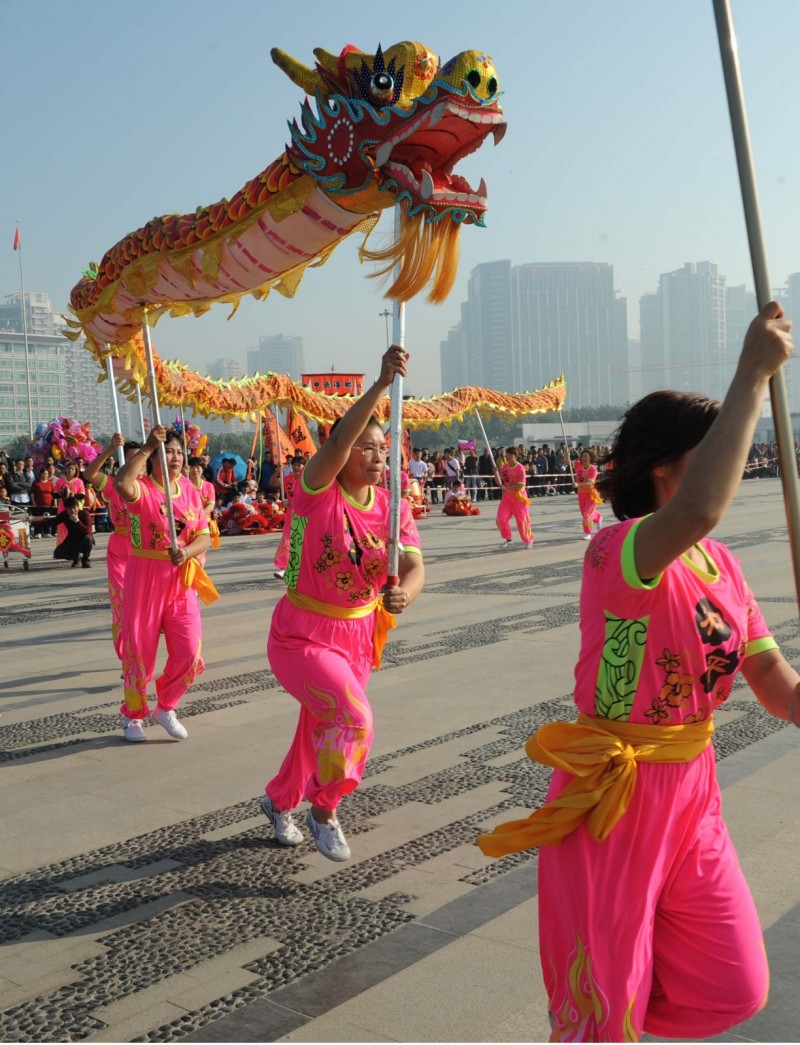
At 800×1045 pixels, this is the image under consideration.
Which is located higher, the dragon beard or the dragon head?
the dragon head

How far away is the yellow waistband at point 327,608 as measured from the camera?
13.7 feet

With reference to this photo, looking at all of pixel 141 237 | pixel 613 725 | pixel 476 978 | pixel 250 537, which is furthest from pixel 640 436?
pixel 250 537

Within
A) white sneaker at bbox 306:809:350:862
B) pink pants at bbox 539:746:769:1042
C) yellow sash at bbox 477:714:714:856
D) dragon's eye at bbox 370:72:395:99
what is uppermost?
dragon's eye at bbox 370:72:395:99

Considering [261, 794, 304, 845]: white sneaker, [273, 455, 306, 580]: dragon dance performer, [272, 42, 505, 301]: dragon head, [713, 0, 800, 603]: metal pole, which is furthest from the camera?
[273, 455, 306, 580]: dragon dance performer

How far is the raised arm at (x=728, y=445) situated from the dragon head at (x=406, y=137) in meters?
2.76

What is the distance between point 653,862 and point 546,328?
4534 inches

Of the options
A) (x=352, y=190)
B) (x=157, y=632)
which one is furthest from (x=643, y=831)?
(x=157, y=632)

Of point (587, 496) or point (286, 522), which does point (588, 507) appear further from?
point (286, 522)

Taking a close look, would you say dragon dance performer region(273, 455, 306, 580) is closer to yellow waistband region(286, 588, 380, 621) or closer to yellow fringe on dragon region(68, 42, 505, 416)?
yellow waistband region(286, 588, 380, 621)

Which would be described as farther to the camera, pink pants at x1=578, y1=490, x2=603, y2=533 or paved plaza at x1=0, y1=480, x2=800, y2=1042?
pink pants at x1=578, y1=490, x2=603, y2=533

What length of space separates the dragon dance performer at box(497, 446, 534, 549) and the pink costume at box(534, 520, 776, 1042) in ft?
47.6

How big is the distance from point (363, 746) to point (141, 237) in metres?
4.03

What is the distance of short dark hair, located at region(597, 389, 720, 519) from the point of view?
2.27 m

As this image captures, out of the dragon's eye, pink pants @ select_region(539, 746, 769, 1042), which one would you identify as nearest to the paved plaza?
pink pants @ select_region(539, 746, 769, 1042)
